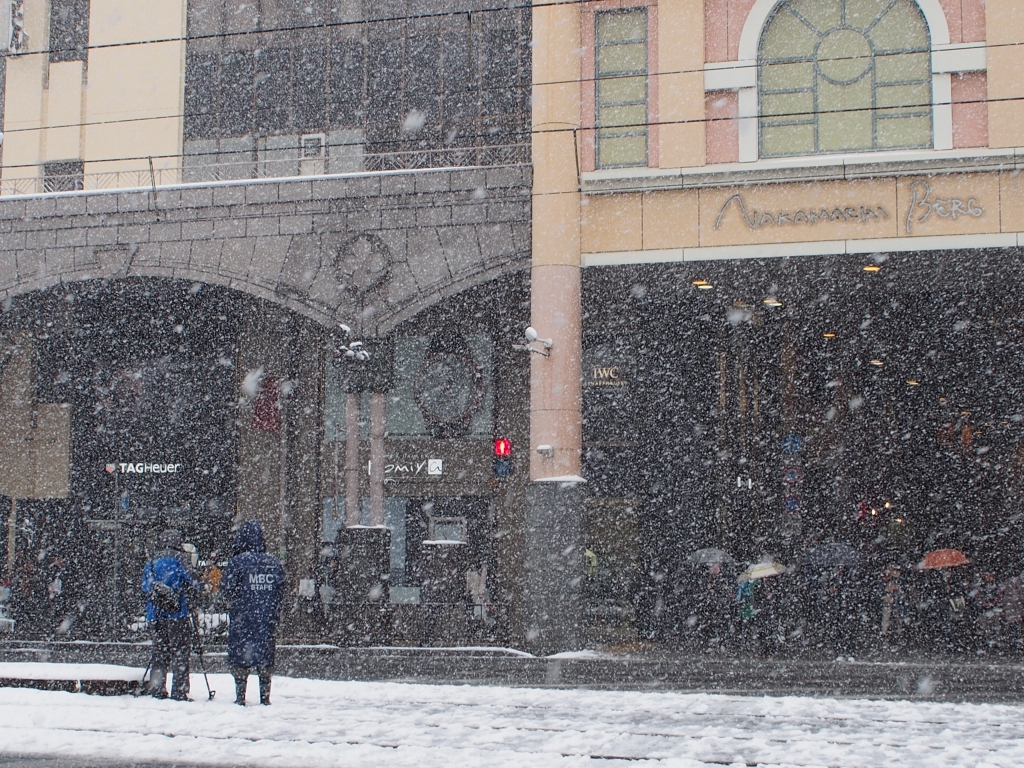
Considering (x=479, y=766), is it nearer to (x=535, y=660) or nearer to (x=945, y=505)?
(x=535, y=660)

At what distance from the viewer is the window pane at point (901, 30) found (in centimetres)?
1886

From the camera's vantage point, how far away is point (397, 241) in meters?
21.3

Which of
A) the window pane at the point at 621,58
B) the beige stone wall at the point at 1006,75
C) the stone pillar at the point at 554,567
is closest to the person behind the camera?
the beige stone wall at the point at 1006,75

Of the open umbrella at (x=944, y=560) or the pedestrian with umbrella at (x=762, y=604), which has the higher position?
the open umbrella at (x=944, y=560)

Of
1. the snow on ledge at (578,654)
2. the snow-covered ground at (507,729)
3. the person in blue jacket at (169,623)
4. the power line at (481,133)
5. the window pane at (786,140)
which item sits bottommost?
the snow on ledge at (578,654)

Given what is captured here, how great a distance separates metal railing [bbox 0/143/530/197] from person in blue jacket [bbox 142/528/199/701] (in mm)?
11299

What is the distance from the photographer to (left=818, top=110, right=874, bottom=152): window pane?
62.1 feet

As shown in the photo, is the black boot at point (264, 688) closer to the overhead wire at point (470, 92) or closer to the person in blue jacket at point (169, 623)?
the person in blue jacket at point (169, 623)

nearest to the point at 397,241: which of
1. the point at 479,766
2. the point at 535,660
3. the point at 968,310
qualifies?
the point at 535,660

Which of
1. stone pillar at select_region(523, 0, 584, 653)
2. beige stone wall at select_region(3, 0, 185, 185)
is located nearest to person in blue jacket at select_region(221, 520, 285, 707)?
stone pillar at select_region(523, 0, 584, 653)

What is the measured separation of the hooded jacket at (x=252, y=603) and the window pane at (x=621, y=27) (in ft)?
37.9

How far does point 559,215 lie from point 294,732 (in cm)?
1150

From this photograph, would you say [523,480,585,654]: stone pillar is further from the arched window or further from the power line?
the arched window

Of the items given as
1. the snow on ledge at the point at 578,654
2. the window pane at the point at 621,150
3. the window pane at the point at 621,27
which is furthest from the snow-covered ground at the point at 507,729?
the window pane at the point at 621,27
